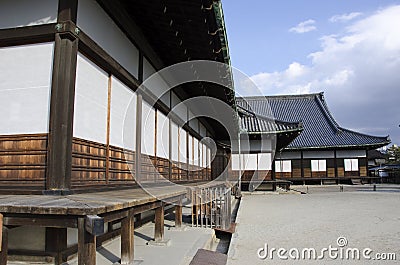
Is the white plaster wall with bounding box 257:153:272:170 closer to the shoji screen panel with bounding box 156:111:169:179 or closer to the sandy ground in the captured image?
the sandy ground

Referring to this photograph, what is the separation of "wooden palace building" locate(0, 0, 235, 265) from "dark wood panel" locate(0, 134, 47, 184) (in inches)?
0.5

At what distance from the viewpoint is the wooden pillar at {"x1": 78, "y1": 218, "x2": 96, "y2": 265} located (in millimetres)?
2703

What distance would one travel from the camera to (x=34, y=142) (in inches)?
156

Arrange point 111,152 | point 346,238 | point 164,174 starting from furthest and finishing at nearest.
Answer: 1. point 164,174
2. point 346,238
3. point 111,152

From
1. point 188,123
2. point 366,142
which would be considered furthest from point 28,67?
point 366,142

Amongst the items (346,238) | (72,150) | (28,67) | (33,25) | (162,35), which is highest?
(162,35)

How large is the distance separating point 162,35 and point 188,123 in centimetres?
541

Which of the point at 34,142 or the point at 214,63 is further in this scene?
the point at 214,63

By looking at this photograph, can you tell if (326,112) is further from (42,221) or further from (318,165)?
(42,221)

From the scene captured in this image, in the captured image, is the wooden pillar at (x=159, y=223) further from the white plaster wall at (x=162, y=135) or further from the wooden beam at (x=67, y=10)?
the wooden beam at (x=67, y=10)

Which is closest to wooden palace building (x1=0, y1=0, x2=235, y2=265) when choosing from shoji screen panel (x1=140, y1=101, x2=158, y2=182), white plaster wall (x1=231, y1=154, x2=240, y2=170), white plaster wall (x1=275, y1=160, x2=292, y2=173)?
shoji screen panel (x1=140, y1=101, x2=158, y2=182)

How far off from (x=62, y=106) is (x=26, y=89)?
24.3 inches

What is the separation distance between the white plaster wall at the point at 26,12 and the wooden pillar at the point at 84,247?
8.72 feet

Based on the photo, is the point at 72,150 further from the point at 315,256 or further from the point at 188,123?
the point at 188,123
